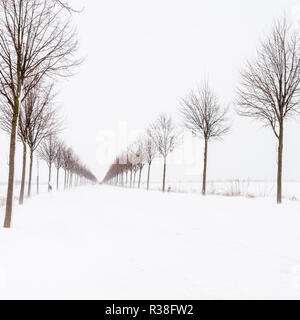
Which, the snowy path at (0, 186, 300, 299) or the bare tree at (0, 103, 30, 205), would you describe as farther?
the bare tree at (0, 103, 30, 205)

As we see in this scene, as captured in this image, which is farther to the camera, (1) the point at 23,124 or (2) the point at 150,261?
(1) the point at 23,124

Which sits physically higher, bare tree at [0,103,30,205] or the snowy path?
bare tree at [0,103,30,205]

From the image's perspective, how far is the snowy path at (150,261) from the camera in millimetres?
2682

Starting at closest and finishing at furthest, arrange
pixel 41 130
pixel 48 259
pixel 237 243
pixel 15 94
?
pixel 48 259 < pixel 237 243 < pixel 15 94 < pixel 41 130

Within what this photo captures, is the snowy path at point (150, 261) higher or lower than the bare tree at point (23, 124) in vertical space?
lower

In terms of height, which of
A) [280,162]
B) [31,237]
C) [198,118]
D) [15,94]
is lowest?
[31,237]

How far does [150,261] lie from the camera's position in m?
3.67

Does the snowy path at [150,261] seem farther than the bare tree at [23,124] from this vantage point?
No

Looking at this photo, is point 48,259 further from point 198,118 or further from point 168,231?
point 198,118

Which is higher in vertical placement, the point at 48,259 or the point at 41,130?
the point at 41,130

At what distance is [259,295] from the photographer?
2.56m

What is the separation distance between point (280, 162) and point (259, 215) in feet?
14.5

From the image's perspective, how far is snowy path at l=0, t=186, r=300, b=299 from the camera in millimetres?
2682
